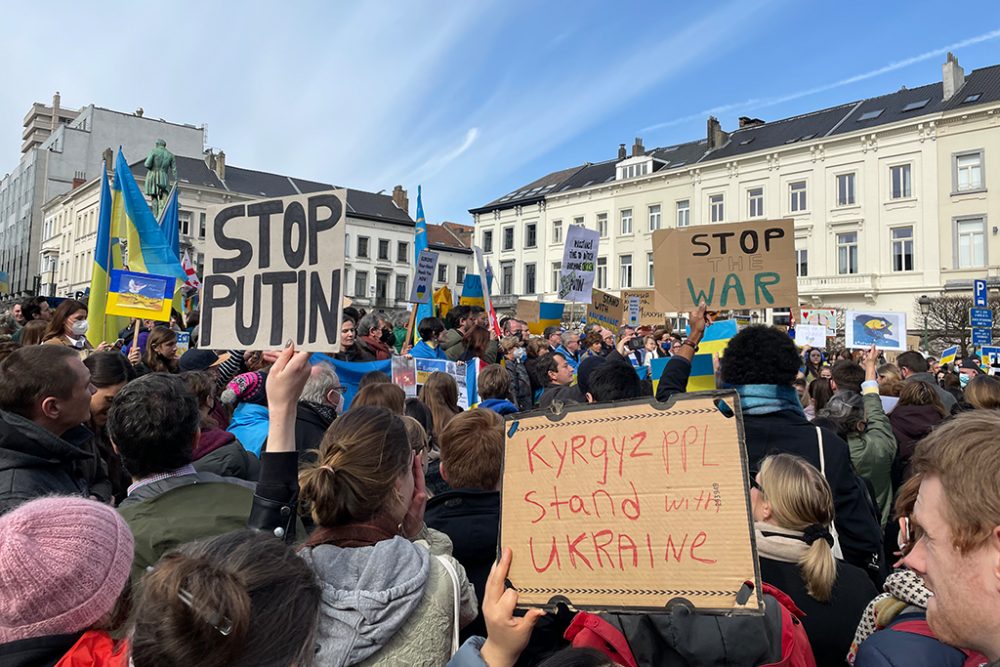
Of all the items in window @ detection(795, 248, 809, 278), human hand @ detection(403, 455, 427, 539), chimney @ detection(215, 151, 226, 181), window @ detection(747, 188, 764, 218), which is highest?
chimney @ detection(215, 151, 226, 181)

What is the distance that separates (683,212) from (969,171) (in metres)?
15.6

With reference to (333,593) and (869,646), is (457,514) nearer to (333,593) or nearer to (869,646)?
(333,593)

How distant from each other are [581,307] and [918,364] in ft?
151

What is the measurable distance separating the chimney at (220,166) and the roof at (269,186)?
1.14 feet

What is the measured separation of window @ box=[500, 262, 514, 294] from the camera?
5678 centimetres

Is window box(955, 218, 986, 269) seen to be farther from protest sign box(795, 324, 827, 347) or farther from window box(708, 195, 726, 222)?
protest sign box(795, 324, 827, 347)

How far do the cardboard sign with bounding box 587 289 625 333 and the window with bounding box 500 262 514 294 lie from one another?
43571 mm

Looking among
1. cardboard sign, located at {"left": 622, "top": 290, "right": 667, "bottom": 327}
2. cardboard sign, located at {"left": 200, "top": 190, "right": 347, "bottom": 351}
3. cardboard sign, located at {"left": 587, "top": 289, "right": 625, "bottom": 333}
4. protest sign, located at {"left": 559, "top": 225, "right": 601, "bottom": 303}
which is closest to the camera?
cardboard sign, located at {"left": 200, "top": 190, "right": 347, "bottom": 351}

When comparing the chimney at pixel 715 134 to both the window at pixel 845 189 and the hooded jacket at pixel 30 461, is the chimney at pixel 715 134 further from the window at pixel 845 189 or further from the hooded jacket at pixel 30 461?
the hooded jacket at pixel 30 461

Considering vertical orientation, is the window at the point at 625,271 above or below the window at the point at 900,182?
below

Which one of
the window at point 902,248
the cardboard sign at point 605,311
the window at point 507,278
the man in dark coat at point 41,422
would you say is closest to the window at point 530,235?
the window at point 507,278

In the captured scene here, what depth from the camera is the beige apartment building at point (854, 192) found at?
120 feet

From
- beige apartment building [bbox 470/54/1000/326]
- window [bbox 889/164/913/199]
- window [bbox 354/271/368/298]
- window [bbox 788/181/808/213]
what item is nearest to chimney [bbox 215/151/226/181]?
window [bbox 354/271/368/298]

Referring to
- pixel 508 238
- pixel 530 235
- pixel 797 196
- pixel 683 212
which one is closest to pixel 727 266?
pixel 797 196
